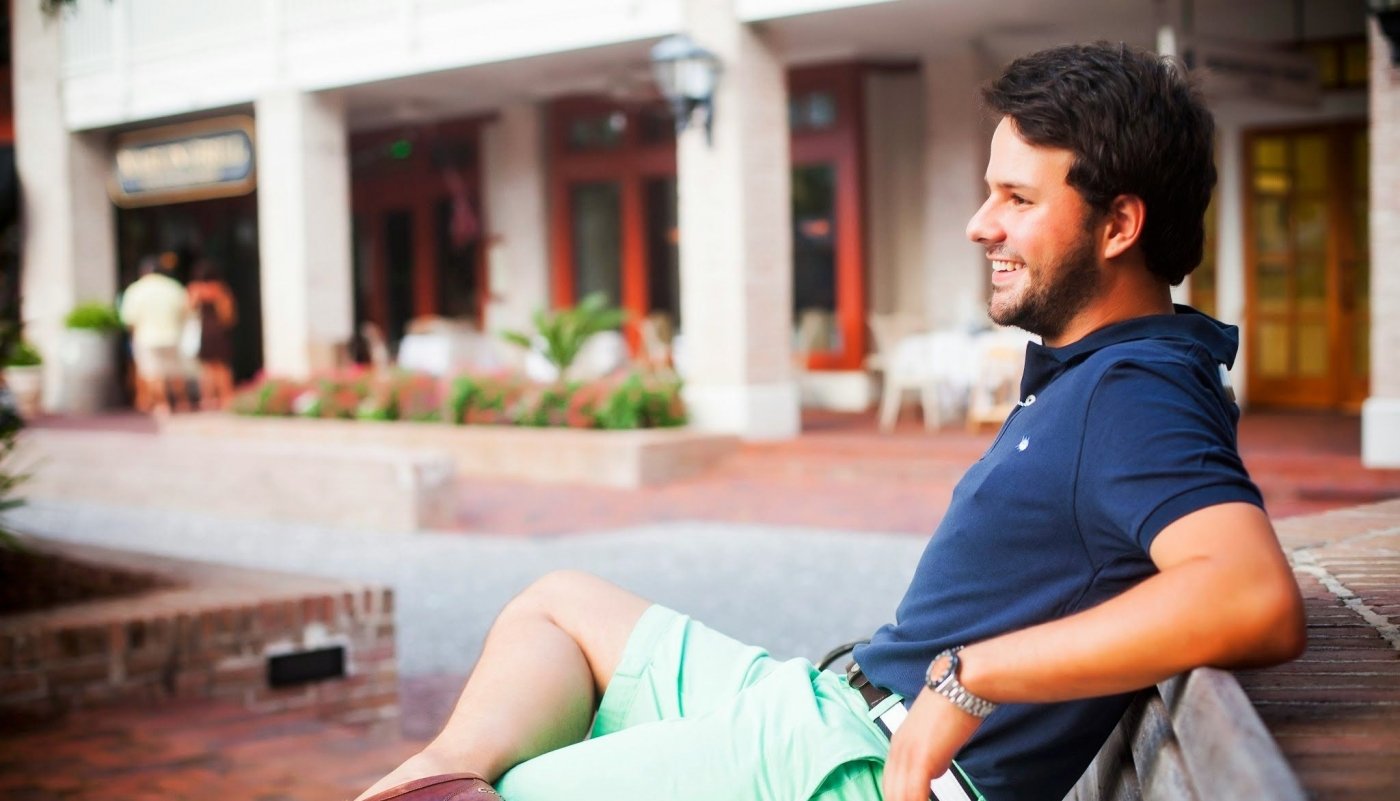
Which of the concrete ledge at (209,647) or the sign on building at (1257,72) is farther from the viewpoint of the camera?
the sign on building at (1257,72)

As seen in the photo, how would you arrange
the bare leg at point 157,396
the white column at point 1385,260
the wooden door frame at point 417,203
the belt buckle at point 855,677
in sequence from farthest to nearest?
the wooden door frame at point 417,203, the bare leg at point 157,396, the white column at point 1385,260, the belt buckle at point 855,677

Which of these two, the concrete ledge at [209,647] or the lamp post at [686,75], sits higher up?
the lamp post at [686,75]

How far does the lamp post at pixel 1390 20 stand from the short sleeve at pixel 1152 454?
26.0ft

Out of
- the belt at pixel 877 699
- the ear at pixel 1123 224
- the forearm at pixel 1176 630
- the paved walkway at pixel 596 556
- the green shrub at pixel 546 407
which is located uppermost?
the ear at pixel 1123 224

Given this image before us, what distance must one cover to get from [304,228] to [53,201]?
5134 millimetres

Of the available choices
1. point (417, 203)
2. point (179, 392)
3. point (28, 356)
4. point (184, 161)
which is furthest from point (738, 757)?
point (417, 203)

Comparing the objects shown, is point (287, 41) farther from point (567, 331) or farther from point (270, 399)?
point (567, 331)

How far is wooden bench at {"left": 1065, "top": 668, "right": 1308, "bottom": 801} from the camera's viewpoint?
47.1 inches

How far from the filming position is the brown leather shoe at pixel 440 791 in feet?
5.53

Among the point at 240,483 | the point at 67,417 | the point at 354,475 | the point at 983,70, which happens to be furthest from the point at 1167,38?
the point at 67,417

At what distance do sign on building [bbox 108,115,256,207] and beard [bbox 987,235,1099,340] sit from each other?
1464 cm

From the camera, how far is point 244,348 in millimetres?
20984

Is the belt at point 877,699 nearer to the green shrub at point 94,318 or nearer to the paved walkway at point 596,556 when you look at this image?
the paved walkway at point 596,556

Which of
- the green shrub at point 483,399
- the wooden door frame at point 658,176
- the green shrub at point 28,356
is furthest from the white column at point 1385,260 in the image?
the green shrub at point 28,356
